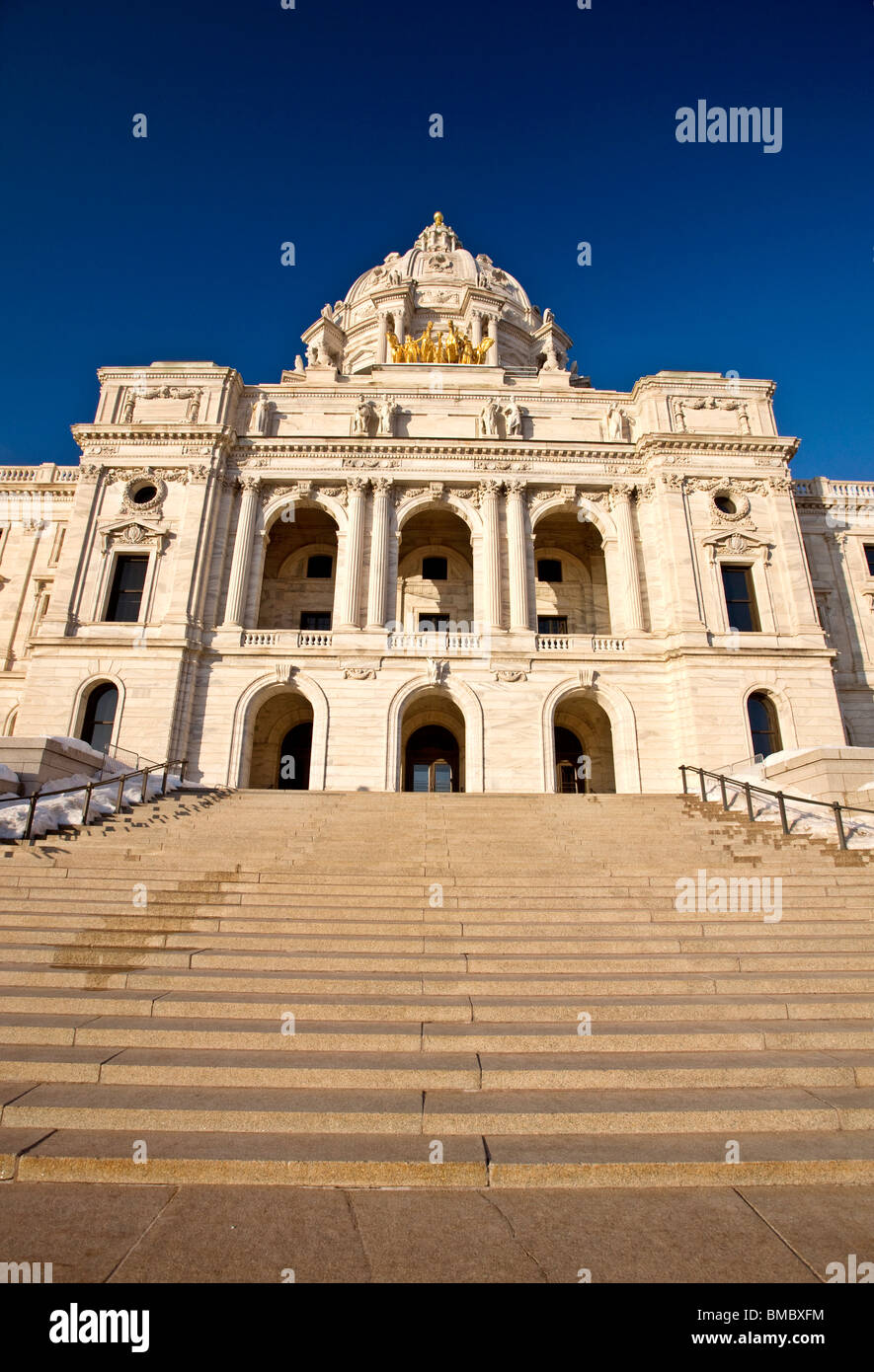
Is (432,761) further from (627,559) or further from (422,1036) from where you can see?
(422,1036)

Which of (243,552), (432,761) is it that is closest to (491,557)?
(432,761)

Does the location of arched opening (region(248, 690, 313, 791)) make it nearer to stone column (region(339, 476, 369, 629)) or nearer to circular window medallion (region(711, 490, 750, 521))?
stone column (region(339, 476, 369, 629))

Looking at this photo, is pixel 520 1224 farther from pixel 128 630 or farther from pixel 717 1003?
pixel 128 630

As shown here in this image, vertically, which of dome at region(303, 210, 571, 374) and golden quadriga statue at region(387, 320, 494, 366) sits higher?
dome at region(303, 210, 571, 374)

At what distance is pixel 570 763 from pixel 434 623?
335 inches

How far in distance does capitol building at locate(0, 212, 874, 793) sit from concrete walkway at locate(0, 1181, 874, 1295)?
1881cm

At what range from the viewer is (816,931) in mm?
8984

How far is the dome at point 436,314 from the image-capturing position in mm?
43531

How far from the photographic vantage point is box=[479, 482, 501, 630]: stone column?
25359 mm

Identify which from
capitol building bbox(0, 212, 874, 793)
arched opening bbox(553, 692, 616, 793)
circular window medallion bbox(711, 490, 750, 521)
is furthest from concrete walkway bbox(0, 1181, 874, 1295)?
circular window medallion bbox(711, 490, 750, 521)

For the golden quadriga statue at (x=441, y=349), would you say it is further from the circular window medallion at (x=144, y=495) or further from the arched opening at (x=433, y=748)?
the arched opening at (x=433, y=748)

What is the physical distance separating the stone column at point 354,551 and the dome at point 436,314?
17616 millimetres
